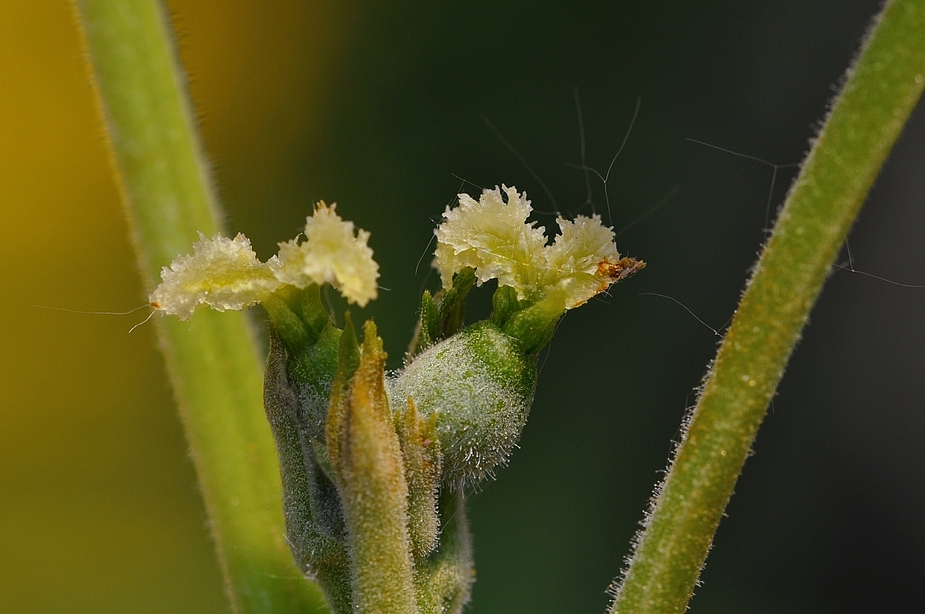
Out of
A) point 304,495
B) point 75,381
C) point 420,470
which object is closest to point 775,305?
point 420,470

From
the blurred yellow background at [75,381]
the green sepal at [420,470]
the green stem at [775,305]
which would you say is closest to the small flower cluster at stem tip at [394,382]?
the green sepal at [420,470]

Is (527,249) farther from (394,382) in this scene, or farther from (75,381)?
(75,381)

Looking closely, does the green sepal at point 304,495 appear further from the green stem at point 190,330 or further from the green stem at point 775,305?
→ the green stem at point 775,305

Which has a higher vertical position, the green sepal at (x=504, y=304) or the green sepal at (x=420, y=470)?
the green sepal at (x=504, y=304)

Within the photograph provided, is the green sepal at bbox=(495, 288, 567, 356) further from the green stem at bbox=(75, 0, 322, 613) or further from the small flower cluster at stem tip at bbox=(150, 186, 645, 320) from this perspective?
the green stem at bbox=(75, 0, 322, 613)

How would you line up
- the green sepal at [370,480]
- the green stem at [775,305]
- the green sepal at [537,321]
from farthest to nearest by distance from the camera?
the green sepal at [537,321], the green sepal at [370,480], the green stem at [775,305]

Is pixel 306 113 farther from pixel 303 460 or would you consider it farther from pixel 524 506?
pixel 303 460

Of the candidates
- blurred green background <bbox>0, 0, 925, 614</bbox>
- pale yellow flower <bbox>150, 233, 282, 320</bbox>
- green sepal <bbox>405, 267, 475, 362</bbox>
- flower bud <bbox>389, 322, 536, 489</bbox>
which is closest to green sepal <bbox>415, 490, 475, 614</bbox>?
flower bud <bbox>389, 322, 536, 489</bbox>
